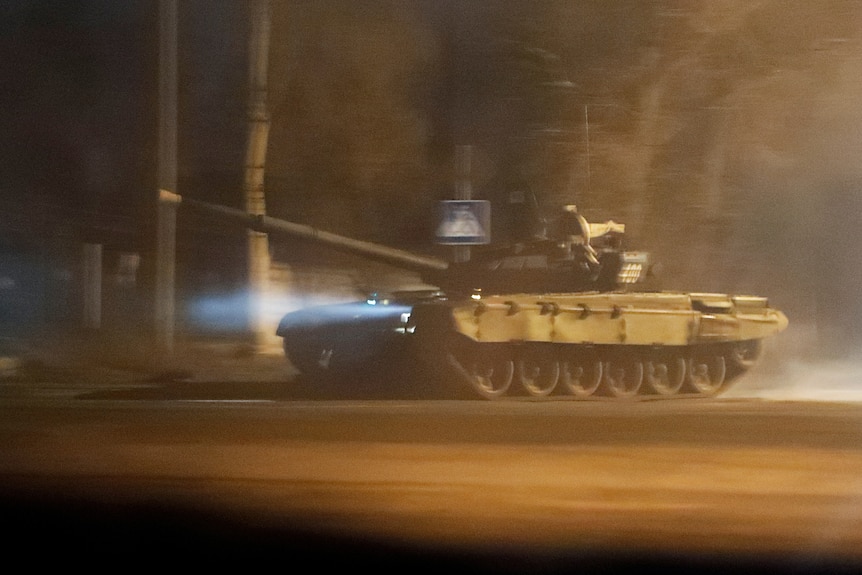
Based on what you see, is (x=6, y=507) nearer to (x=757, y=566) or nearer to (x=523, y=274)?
(x=757, y=566)

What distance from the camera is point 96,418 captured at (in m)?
11.0

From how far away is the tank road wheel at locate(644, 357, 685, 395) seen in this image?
48.6 ft

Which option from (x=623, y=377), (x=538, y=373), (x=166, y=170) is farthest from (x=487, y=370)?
(x=166, y=170)

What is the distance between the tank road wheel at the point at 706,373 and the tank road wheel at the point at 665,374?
0.15m

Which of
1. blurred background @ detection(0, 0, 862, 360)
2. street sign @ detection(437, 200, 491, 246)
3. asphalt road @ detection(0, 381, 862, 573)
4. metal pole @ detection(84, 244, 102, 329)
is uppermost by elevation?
blurred background @ detection(0, 0, 862, 360)

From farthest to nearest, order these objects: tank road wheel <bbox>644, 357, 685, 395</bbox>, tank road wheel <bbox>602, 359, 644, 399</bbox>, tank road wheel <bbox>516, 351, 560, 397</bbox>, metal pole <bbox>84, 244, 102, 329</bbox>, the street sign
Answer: metal pole <bbox>84, 244, 102, 329</bbox>
the street sign
tank road wheel <bbox>644, 357, 685, 395</bbox>
tank road wheel <bbox>602, 359, 644, 399</bbox>
tank road wheel <bbox>516, 351, 560, 397</bbox>

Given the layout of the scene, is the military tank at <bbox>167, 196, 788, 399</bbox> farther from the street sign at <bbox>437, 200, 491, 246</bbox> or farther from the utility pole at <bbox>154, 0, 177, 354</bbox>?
the utility pole at <bbox>154, 0, 177, 354</bbox>

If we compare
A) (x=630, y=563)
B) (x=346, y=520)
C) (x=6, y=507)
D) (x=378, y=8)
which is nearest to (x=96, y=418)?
(x=6, y=507)

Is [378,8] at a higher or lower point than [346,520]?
higher

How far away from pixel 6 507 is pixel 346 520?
179cm

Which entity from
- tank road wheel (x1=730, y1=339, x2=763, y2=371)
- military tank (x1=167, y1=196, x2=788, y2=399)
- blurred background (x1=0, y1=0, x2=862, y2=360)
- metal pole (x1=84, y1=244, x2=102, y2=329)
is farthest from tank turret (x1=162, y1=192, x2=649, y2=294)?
metal pole (x1=84, y1=244, x2=102, y2=329)

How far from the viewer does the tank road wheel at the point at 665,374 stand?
48.6ft

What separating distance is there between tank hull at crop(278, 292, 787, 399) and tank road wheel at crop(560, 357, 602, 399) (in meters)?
0.01

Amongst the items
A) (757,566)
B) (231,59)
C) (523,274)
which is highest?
(231,59)
